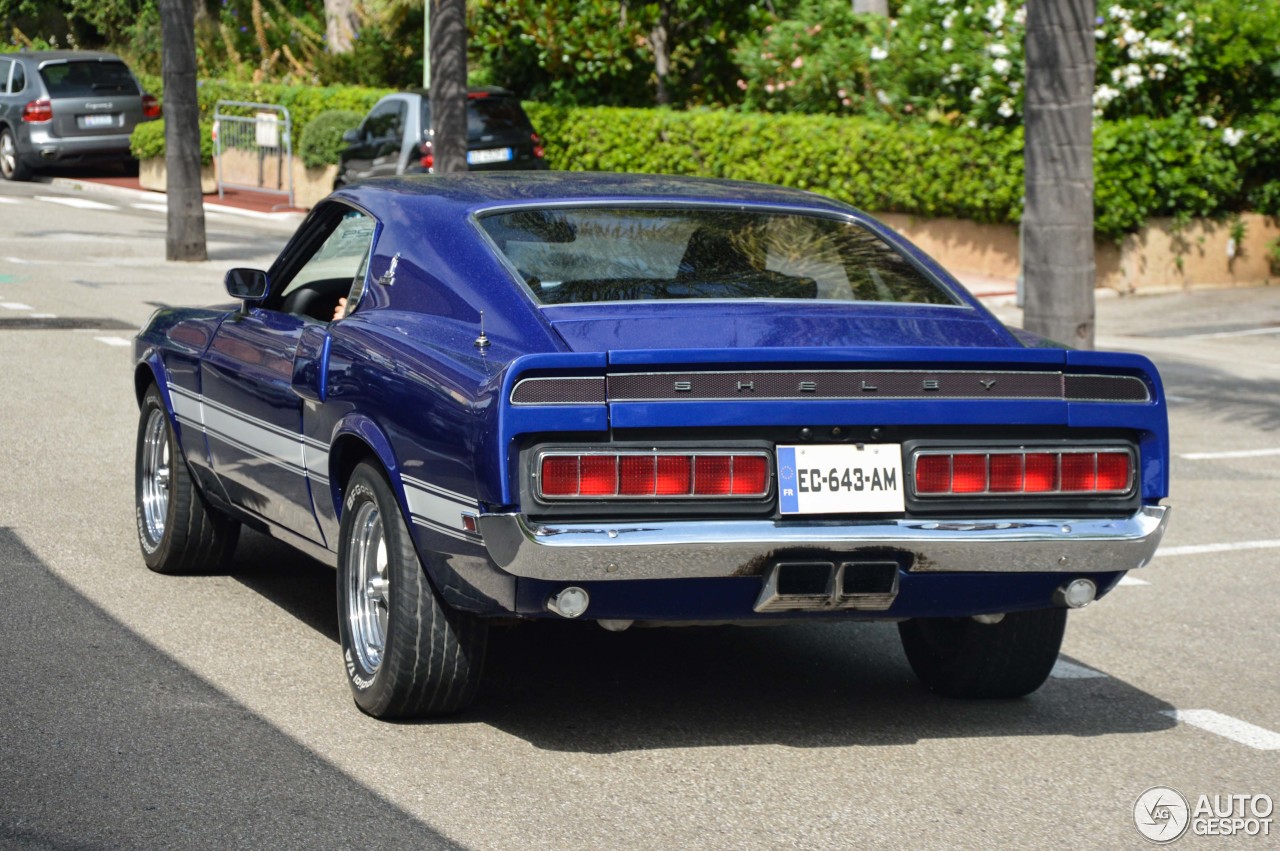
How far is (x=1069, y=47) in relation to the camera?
11.5 meters

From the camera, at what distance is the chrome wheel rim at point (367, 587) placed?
18.2ft

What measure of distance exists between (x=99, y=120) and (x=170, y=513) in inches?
1019

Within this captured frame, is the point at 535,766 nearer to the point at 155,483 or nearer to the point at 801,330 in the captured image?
the point at 801,330

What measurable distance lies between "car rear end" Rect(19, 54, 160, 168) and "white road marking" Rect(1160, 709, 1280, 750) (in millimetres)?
27712

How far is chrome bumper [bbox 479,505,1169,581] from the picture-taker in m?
4.80

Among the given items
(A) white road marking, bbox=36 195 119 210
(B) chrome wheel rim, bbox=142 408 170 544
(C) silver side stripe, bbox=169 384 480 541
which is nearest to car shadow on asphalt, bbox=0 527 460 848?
(C) silver side stripe, bbox=169 384 480 541

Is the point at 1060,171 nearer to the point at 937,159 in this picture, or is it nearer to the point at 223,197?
the point at 937,159

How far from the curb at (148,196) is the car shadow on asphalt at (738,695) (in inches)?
783

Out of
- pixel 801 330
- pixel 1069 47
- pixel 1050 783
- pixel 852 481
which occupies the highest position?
pixel 1069 47

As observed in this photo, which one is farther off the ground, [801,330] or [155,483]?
[801,330]

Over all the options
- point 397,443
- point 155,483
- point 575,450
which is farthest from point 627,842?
point 155,483

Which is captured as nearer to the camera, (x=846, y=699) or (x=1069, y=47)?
(x=846, y=699)

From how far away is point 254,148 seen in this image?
96.8 feet

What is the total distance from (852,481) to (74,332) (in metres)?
10.6
